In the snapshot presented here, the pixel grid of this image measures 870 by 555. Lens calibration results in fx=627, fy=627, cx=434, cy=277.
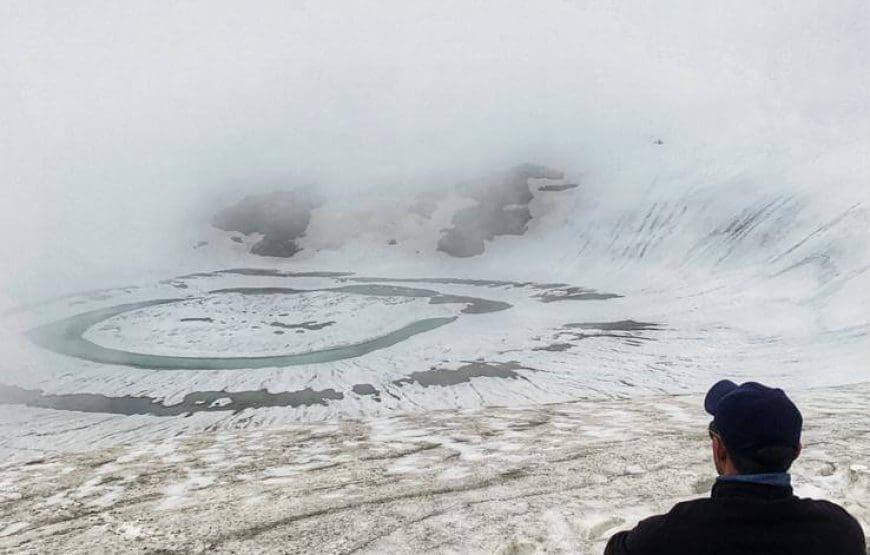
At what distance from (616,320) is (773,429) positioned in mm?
54552

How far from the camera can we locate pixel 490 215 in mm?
97062

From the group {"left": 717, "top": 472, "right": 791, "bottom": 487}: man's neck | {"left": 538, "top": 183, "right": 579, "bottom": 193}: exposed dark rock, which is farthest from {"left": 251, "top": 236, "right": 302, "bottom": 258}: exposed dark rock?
{"left": 717, "top": 472, "right": 791, "bottom": 487}: man's neck

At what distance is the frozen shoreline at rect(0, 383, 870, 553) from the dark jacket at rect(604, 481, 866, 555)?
3908mm

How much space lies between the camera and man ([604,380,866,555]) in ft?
9.14

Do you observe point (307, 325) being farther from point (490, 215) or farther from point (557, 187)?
point (557, 187)

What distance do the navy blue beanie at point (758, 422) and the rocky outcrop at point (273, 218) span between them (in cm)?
9347

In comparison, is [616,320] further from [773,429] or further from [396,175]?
[396,175]

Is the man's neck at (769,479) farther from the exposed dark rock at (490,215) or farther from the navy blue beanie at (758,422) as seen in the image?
the exposed dark rock at (490,215)

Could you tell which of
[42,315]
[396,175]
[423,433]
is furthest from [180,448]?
[396,175]

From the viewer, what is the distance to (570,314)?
5856 centimetres

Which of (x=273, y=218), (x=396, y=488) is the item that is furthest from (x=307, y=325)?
(x=273, y=218)

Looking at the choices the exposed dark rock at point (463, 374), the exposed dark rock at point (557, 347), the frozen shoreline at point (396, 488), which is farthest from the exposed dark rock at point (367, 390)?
the frozen shoreline at point (396, 488)

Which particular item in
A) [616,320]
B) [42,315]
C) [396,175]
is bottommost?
[616,320]

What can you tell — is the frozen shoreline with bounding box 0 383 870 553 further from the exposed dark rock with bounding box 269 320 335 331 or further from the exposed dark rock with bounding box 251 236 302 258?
the exposed dark rock with bounding box 251 236 302 258
